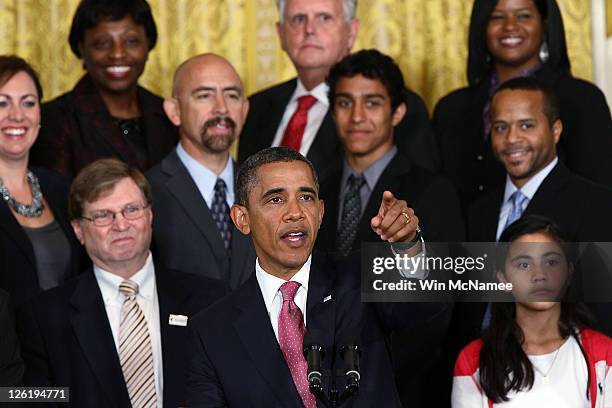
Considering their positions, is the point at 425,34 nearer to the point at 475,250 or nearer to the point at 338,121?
the point at 338,121

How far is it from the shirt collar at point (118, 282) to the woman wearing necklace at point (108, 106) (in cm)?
84

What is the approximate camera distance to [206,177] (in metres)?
4.57

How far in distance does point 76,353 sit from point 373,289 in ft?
3.61

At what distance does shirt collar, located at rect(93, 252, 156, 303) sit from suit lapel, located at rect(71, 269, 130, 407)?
0.06 metres

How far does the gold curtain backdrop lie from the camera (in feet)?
20.1

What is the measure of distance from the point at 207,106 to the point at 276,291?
154cm

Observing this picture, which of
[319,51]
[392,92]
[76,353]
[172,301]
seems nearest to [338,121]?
[392,92]

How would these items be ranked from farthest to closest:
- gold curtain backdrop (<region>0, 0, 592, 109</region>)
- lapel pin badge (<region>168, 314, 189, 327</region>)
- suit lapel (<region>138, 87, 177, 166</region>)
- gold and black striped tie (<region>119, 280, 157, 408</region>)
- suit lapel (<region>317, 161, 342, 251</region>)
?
1. gold curtain backdrop (<region>0, 0, 592, 109</region>)
2. suit lapel (<region>138, 87, 177, 166</region>)
3. suit lapel (<region>317, 161, 342, 251</region>)
4. lapel pin badge (<region>168, 314, 189, 327</region>)
5. gold and black striped tie (<region>119, 280, 157, 408</region>)

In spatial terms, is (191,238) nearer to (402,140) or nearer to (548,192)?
(402,140)

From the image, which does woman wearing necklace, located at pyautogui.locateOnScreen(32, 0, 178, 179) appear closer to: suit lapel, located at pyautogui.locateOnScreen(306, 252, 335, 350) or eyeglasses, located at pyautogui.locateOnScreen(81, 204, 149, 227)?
eyeglasses, located at pyautogui.locateOnScreen(81, 204, 149, 227)

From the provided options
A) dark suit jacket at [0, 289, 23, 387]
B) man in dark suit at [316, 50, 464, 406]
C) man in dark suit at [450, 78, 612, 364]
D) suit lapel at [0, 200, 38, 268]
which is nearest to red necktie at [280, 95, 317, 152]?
man in dark suit at [316, 50, 464, 406]

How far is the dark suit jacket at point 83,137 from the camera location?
485 cm

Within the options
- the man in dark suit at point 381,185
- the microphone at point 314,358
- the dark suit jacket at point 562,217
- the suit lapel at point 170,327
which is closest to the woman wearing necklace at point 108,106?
the man in dark suit at point 381,185

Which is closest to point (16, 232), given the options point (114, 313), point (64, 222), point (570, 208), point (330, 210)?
point (64, 222)
